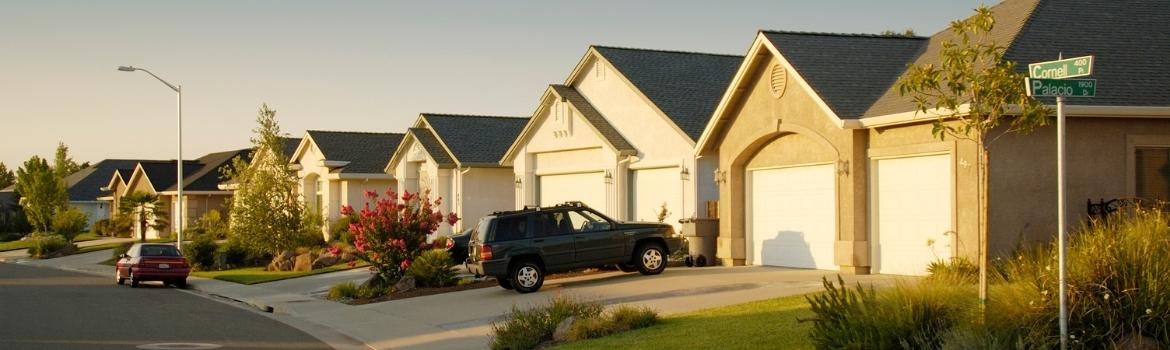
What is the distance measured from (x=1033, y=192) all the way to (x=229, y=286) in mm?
21229

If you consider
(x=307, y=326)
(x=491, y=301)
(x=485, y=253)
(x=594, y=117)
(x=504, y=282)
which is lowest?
(x=307, y=326)

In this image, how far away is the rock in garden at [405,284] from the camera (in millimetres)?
25303

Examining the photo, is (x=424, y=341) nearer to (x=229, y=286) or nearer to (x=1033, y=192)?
(x=1033, y=192)

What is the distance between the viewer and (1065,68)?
10055 millimetres

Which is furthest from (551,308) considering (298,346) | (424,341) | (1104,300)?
(1104,300)

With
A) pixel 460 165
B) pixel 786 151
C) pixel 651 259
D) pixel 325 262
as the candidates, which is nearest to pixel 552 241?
pixel 651 259

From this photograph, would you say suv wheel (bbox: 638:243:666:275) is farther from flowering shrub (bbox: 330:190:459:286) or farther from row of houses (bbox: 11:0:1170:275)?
flowering shrub (bbox: 330:190:459:286)

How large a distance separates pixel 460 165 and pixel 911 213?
22805 mm

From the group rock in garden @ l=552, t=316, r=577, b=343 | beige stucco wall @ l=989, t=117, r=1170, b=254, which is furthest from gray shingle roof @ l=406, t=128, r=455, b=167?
rock in garden @ l=552, t=316, r=577, b=343

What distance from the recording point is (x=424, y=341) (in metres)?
17.4

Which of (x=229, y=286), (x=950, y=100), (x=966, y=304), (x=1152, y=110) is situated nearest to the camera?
(x=966, y=304)

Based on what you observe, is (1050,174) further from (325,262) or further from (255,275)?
(255,275)

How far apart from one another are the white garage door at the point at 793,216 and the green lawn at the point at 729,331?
701cm

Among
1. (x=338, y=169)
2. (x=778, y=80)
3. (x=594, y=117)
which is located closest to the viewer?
(x=778, y=80)
